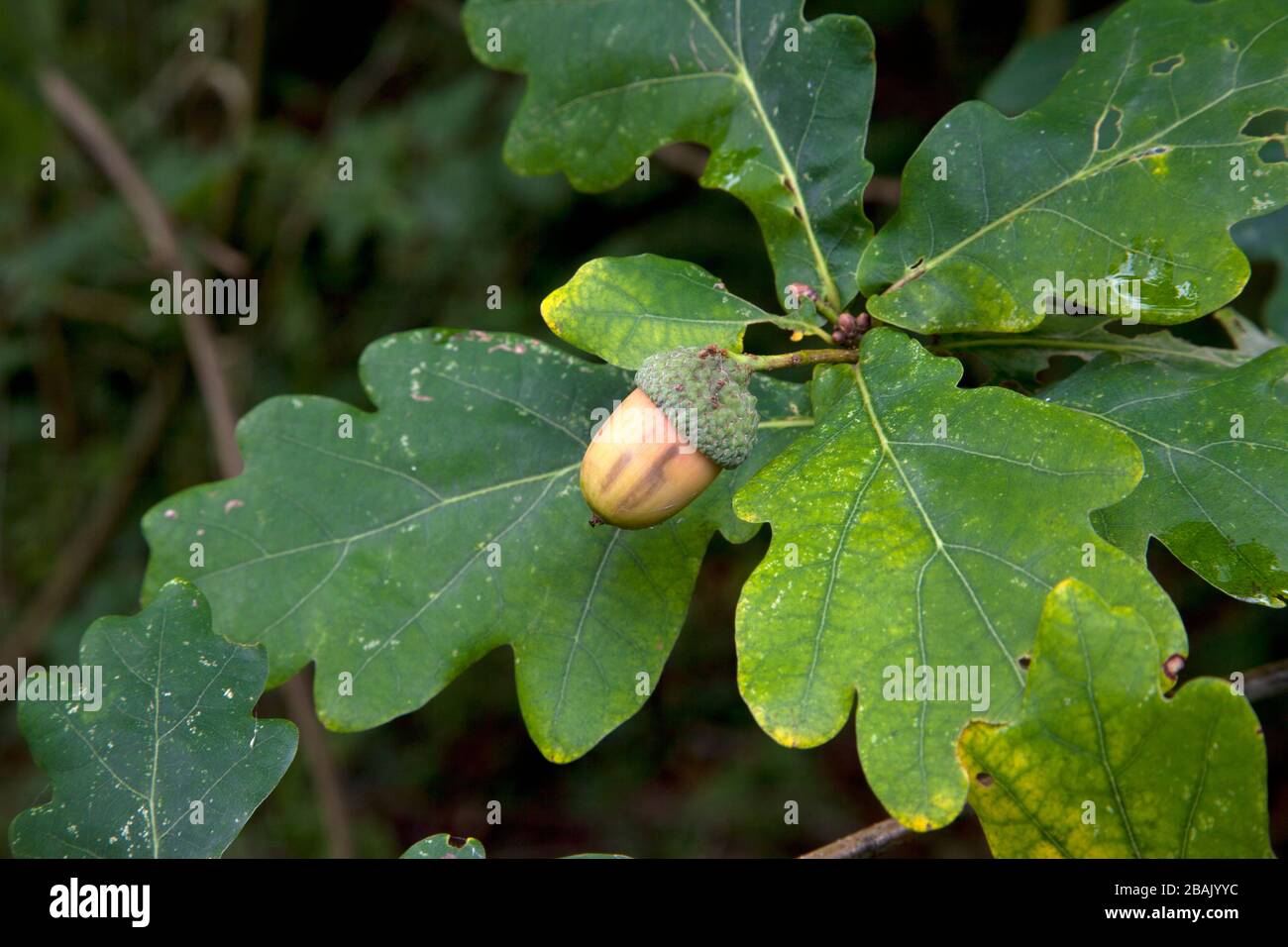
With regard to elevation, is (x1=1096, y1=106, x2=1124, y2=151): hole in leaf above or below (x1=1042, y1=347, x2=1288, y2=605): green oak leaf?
above

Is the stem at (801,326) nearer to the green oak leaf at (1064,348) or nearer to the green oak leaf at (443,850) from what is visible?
the green oak leaf at (1064,348)

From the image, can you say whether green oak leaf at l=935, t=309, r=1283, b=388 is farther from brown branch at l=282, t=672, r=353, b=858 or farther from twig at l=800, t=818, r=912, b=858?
brown branch at l=282, t=672, r=353, b=858

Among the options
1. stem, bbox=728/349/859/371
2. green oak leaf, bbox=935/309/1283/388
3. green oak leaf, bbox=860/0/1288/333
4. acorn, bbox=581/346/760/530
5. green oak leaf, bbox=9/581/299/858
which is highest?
green oak leaf, bbox=860/0/1288/333

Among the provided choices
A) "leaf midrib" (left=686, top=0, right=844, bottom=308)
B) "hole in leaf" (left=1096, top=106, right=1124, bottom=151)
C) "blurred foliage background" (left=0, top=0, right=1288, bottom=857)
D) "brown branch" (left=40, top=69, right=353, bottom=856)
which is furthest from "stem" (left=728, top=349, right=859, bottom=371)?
"blurred foliage background" (left=0, top=0, right=1288, bottom=857)

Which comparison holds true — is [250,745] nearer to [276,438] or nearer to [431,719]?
[276,438]

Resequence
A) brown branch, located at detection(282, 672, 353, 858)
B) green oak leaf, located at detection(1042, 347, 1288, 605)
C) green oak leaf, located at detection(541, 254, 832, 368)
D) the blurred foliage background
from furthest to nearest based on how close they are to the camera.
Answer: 1. the blurred foliage background
2. brown branch, located at detection(282, 672, 353, 858)
3. green oak leaf, located at detection(541, 254, 832, 368)
4. green oak leaf, located at detection(1042, 347, 1288, 605)

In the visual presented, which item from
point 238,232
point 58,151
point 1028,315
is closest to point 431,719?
point 238,232
